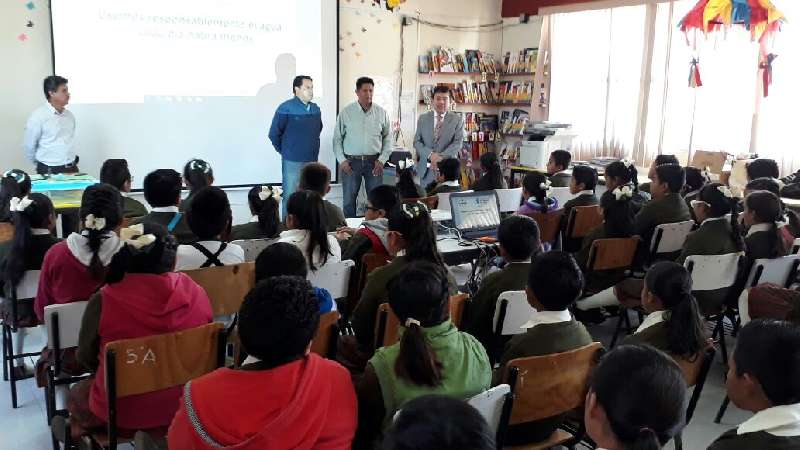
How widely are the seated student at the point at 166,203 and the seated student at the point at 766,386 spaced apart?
8.22 ft

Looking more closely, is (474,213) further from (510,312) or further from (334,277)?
(510,312)

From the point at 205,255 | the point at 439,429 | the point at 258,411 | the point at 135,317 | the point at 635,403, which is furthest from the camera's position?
the point at 205,255

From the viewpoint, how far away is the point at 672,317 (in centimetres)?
227

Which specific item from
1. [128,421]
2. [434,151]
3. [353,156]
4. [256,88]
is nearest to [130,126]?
[256,88]

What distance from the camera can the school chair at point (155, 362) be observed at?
1.83m

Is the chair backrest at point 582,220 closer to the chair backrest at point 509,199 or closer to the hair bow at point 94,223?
the chair backrest at point 509,199

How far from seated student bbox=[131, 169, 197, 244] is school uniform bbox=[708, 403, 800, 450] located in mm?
2546

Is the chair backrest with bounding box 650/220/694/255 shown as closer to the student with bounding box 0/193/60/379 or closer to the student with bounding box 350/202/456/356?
the student with bounding box 350/202/456/356

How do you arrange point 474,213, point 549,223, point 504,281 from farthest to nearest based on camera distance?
point 549,223 → point 474,213 → point 504,281

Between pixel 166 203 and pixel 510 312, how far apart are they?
1.89 m

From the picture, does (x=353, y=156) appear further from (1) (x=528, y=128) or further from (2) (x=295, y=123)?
(1) (x=528, y=128)

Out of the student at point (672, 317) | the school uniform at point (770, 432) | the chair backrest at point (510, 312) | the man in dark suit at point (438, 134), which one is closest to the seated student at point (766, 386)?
the school uniform at point (770, 432)

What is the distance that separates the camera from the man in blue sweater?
593cm

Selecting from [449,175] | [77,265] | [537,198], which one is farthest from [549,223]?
[77,265]
